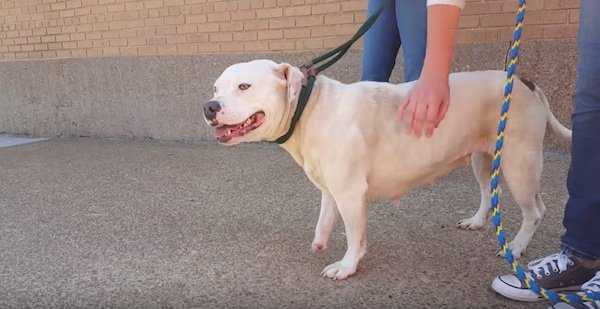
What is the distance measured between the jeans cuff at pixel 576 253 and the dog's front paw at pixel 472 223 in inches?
34.9

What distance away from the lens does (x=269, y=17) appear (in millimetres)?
5977

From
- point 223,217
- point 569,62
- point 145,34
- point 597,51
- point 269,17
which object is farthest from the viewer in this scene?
point 145,34

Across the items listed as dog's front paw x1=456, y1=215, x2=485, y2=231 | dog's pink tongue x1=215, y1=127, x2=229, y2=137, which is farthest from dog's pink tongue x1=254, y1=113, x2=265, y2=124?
dog's front paw x1=456, y1=215, x2=485, y2=231

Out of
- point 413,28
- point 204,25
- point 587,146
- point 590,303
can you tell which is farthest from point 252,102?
point 204,25

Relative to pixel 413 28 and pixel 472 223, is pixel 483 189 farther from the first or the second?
pixel 413 28

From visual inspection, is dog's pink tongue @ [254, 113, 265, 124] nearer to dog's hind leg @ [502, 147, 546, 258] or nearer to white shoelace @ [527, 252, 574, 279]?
dog's hind leg @ [502, 147, 546, 258]

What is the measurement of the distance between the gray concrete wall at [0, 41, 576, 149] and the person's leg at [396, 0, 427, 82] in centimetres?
186

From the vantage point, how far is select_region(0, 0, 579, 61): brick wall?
4.66 meters

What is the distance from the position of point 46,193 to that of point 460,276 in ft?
11.9

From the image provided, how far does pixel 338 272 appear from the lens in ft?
8.27

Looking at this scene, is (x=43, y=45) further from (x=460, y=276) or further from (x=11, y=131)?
(x=460, y=276)

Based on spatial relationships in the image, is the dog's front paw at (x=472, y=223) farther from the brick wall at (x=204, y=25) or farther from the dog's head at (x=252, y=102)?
the brick wall at (x=204, y=25)

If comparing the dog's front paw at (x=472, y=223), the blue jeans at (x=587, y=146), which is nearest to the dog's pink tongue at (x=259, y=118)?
the blue jeans at (x=587, y=146)

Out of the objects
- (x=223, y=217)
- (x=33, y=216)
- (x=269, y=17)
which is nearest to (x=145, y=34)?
(x=269, y=17)
